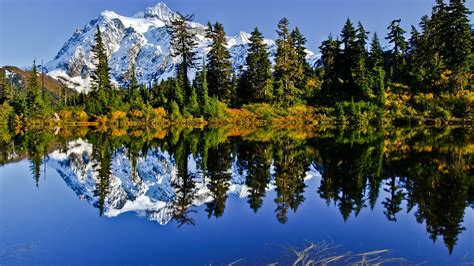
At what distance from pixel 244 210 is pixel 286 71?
45.6 meters

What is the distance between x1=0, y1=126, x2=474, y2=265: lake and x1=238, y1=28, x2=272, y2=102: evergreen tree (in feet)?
121

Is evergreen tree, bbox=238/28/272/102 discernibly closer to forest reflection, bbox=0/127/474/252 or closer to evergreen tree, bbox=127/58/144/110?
evergreen tree, bbox=127/58/144/110

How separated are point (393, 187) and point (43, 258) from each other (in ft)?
35.2

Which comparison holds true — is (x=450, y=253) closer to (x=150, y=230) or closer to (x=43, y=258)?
(x=150, y=230)

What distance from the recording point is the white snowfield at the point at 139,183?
11844mm

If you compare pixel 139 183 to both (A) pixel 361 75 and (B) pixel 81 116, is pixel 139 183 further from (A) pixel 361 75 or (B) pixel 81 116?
(B) pixel 81 116

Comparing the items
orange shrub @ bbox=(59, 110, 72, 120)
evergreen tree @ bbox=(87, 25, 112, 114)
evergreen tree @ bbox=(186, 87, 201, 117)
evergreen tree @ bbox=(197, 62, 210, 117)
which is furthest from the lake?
orange shrub @ bbox=(59, 110, 72, 120)

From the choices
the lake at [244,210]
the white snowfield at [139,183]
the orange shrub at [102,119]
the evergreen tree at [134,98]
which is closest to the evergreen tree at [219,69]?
the evergreen tree at [134,98]

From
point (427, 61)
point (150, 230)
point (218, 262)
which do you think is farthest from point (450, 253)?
point (427, 61)

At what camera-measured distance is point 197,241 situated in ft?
29.2

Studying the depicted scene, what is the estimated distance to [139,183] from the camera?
1573cm

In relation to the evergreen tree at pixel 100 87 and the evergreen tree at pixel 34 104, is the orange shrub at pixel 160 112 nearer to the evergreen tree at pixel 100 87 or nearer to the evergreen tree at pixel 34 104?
the evergreen tree at pixel 100 87

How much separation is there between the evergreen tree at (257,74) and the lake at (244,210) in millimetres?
36991

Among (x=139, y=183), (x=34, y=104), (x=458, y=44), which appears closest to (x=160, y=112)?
(x=34, y=104)
